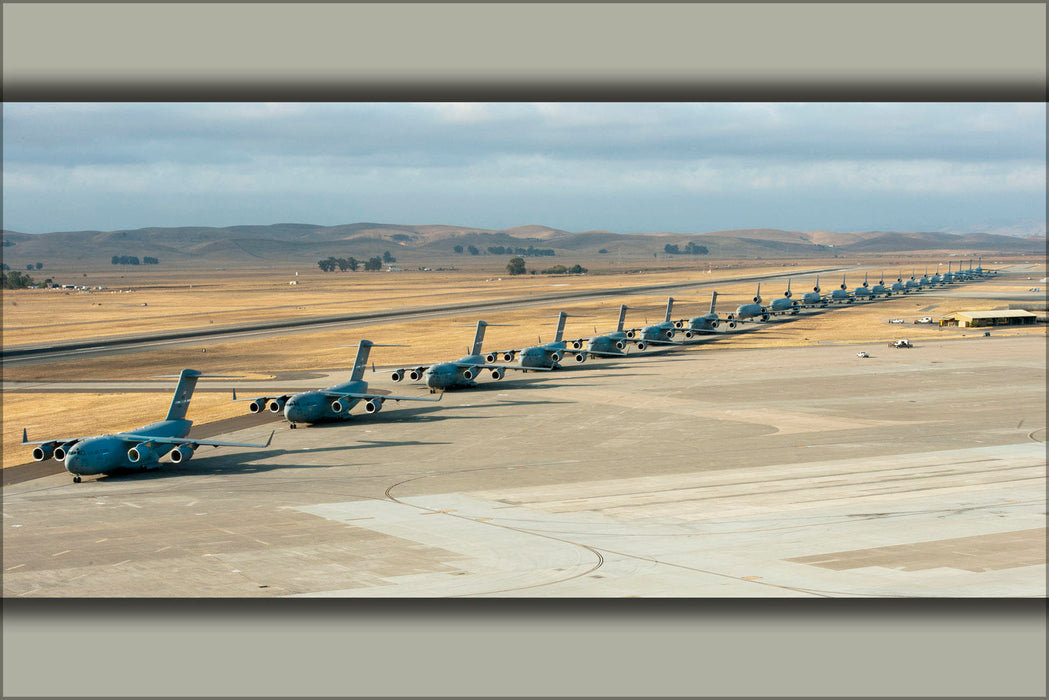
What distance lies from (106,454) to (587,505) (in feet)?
82.2

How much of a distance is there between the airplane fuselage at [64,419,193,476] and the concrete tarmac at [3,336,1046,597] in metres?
0.84

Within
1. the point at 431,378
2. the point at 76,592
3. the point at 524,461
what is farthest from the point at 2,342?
the point at 76,592

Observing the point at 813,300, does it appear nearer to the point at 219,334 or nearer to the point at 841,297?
the point at 841,297

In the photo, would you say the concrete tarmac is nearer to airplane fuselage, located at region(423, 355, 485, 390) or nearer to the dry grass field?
airplane fuselage, located at region(423, 355, 485, 390)

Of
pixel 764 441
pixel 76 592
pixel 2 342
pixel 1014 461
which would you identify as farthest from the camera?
pixel 2 342

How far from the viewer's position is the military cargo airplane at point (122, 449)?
4612 centimetres

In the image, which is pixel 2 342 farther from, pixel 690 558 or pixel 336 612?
pixel 336 612

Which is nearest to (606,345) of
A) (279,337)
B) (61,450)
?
(279,337)

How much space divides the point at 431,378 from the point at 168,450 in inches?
Result: 990

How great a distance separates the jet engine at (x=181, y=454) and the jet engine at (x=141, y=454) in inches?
41.1

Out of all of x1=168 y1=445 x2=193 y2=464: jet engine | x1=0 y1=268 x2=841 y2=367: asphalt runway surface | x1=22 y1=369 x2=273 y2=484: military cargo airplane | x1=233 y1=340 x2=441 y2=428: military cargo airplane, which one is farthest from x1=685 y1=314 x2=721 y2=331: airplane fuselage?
x1=168 y1=445 x2=193 y2=464: jet engine

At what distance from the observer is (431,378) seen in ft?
233

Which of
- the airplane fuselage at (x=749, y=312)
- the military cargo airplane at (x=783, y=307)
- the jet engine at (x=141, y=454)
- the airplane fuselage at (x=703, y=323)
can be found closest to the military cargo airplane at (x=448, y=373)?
the jet engine at (x=141, y=454)

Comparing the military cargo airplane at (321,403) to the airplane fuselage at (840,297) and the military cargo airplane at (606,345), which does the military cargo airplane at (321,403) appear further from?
the airplane fuselage at (840,297)
